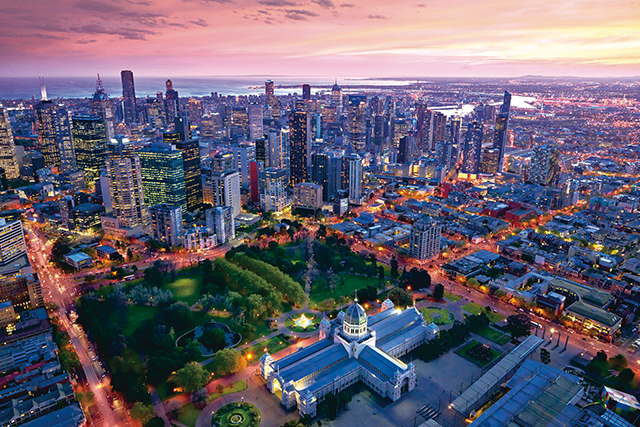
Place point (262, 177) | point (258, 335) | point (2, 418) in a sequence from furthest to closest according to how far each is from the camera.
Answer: point (262, 177) → point (258, 335) → point (2, 418)

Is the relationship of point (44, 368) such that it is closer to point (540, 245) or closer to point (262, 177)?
point (262, 177)

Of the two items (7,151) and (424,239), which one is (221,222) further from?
(7,151)

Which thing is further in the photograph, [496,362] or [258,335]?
[258,335]

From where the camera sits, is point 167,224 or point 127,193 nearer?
point 167,224

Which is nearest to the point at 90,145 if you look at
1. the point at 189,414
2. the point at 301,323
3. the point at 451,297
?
the point at 301,323

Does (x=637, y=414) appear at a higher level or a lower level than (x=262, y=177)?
lower

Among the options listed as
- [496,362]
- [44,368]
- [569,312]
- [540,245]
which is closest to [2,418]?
[44,368]

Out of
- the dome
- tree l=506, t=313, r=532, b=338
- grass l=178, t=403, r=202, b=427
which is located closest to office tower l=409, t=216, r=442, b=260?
tree l=506, t=313, r=532, b=338
